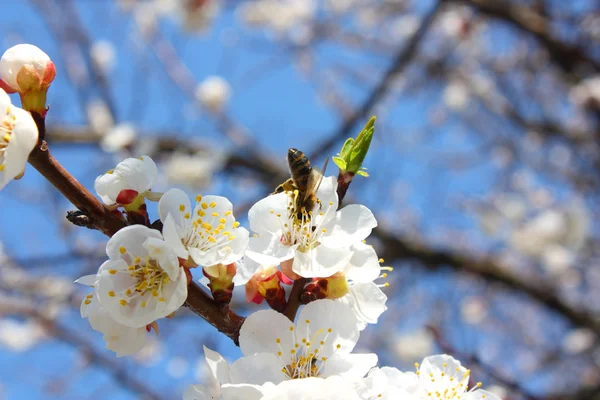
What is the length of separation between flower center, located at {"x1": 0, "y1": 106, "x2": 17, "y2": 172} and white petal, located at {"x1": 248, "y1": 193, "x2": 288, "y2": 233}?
44 cm

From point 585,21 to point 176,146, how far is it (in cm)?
402

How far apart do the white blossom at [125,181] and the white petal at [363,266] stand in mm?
409

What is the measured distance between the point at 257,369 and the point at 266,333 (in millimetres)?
77

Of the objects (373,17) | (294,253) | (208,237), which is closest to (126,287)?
(208,237)

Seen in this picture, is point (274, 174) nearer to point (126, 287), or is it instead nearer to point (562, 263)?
point (562, 263)

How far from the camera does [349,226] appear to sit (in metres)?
1.03

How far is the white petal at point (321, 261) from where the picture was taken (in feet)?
3.03

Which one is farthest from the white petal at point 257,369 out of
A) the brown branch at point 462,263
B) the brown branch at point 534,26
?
the brown branch at point 462,263

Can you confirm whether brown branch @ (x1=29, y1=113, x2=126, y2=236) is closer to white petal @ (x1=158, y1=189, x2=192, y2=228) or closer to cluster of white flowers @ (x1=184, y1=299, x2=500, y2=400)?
white petal @ (x1=158, y1=189, x2=192, y2=228)

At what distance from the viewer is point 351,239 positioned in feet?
3.30

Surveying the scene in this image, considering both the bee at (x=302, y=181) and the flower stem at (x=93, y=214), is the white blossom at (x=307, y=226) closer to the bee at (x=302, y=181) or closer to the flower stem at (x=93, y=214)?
the bee at (x=302, y=181)

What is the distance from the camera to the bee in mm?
970

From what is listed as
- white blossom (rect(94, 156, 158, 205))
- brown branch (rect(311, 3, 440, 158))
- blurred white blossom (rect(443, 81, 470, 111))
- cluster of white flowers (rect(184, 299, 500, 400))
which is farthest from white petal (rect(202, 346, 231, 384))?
blurred white blossom (rect(443, 81, 470, 111))

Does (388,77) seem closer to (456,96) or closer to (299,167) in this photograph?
(299,167)
